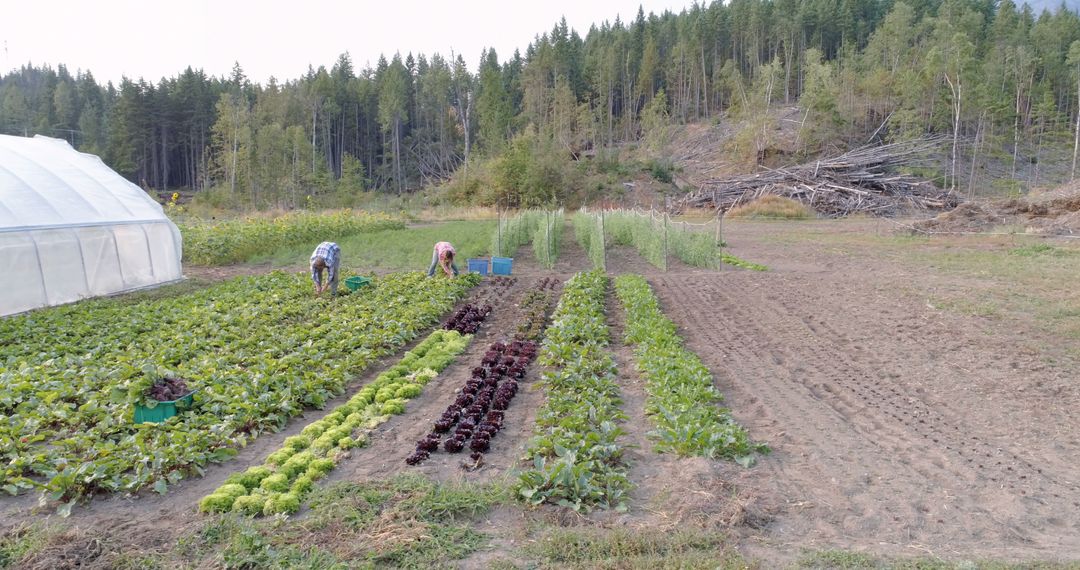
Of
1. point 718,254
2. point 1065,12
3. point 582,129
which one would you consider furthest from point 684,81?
point 718,254

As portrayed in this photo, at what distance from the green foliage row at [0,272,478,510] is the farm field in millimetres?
210

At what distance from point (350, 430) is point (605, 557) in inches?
112

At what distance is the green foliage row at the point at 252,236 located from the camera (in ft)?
61.1

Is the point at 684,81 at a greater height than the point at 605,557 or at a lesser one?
greater

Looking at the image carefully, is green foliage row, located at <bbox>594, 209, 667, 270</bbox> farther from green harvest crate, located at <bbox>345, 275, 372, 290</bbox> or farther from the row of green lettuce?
green harvest crate, located at <bbox>345, 275, 372, 290</bbox>

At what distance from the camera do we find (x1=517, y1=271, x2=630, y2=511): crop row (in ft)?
14.7

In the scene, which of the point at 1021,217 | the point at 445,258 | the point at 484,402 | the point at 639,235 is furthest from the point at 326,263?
the point at 1021,217

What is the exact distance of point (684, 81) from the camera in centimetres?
6962

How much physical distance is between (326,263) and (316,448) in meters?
6.96

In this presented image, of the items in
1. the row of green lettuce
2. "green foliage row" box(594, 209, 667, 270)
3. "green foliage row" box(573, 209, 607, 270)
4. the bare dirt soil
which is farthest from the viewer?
the bare dirt soil

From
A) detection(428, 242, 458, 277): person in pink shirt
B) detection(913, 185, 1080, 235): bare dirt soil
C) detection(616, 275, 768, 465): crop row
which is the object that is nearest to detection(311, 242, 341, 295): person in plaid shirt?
detection(428, 242, 458, 277): person in pink shirt

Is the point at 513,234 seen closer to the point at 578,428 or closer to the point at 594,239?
the point at 594,239

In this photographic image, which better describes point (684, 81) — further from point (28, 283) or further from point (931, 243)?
point (28, 283)

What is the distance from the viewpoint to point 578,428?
5555 millimetres
